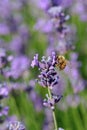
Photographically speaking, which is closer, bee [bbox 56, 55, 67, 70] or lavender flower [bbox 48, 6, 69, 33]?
bee [bbox 56, 55, 67, 70]

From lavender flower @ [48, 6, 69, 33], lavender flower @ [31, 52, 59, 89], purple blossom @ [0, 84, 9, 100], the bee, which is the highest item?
lavender flower @ [48, 6, 69, 33]

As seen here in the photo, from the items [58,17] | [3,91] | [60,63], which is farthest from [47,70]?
[58,17]

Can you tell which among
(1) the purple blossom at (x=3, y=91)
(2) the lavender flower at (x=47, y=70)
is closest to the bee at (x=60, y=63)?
(2) the lavender flower at (x=47, y=70)

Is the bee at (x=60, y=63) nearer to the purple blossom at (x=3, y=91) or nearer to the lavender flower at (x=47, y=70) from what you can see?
the lavender flower at (x=47, y=70)

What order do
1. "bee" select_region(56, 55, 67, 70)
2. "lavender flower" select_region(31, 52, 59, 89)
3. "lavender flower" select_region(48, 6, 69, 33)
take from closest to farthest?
"lavender flower" select_region(31, 52, 59, 89), "bee" select_region(56, 55, 67, 70), "lavender flower" select_region(48, 6, 69, 33)

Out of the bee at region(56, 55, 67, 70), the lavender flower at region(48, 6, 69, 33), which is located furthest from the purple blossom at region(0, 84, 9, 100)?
the lavender flower at region(48, 6, 69, 33)

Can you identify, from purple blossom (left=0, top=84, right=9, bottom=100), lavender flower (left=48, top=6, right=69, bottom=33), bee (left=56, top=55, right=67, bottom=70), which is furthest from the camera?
lavender flower (left=48, top=6, right=69, bottom=33)

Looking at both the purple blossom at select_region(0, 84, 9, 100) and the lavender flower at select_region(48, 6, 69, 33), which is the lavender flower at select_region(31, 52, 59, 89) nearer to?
the purple blossom at select_region(0, 84, 9, 100)

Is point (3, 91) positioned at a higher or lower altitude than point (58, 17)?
lower

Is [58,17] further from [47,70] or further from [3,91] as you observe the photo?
[47,70]

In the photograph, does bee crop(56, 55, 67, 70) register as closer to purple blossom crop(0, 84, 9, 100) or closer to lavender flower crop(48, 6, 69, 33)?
purple blossom crop(0, 84, 9, 100)

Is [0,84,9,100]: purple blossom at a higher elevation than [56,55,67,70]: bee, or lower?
higher
